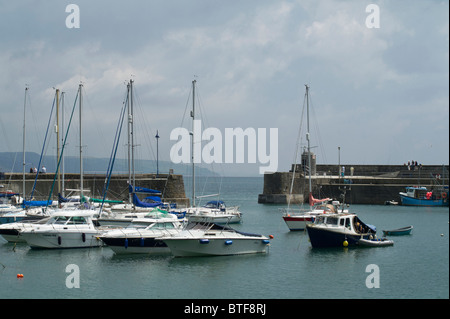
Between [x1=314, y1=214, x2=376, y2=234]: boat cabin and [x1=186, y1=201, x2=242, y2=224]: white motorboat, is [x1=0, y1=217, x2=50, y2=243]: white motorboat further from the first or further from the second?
[x1=314, y1=214, x2=376, y2=234]: boat cabin

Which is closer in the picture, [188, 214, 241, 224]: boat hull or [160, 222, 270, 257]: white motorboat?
[160, 222, 270, 257]: white motorboat

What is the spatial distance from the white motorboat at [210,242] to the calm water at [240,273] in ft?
1.18

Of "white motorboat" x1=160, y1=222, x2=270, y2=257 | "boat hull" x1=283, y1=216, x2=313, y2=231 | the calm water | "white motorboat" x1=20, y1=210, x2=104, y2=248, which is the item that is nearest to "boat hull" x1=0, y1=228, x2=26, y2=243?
the calm water

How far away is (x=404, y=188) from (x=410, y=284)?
44679 millimetres

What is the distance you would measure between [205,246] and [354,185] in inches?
1652

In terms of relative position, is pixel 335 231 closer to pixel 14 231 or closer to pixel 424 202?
pixel 14 231

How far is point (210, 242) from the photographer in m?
26.4

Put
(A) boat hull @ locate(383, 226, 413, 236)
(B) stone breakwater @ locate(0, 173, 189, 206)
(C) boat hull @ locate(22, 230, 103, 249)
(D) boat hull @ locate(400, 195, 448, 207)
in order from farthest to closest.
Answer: (D) boat hull @ locate(400, 195, 448, 207)
(B) stone breakwater @ locate(0, 173, 189, 206)
(A) boat hull @ locate(383, 226, 413, 236)
(C) boat hull @ locate(22, 230, 103, 249)

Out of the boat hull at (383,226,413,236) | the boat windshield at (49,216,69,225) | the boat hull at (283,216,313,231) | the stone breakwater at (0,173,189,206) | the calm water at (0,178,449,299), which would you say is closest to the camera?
the calm water at (0,178,449,299)

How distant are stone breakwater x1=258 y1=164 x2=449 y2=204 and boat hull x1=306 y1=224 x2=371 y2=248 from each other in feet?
109

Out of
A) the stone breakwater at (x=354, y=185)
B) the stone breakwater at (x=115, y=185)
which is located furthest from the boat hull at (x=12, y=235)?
the stone breakwater at (x=354, y=185)

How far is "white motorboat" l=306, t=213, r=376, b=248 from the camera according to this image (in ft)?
94.7

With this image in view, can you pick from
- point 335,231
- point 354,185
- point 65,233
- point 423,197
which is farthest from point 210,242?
point 354,185
